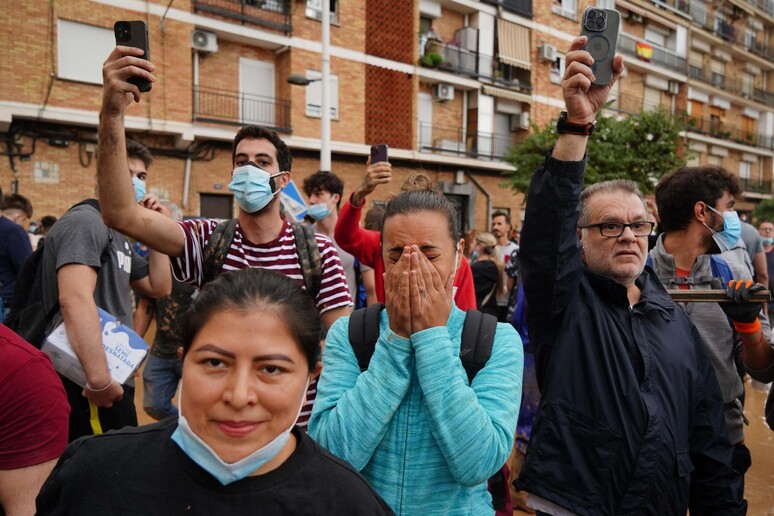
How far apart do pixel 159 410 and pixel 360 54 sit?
54.0 ft

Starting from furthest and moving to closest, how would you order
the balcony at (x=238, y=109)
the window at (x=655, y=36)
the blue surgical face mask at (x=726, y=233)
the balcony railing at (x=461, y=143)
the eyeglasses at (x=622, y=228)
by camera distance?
1. the window at (x=655, y=36)
2. the balcony railing at (x=461, y=143)
3. the balcony at (x=238, y=109)
4. the blue surgical face mask at (x=726, y=233)
5. the eyeglasses at (x=622, y=228)

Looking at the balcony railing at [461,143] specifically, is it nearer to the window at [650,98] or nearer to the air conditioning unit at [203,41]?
the air conditioning unit at [203,41]

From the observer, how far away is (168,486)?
1.29 metres

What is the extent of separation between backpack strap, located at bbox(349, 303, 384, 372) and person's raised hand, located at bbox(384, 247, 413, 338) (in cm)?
15

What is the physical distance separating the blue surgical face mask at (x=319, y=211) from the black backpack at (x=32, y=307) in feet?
6.95

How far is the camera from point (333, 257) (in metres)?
2.77

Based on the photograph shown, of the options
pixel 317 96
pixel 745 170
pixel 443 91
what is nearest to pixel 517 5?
pixel 443 91

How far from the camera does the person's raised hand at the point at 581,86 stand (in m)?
1.81

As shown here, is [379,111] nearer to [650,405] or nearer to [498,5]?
[498,5]

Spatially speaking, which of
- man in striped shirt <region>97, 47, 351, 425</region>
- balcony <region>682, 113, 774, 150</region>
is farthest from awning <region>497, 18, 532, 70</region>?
man in striped shirt <region>97, 47, 351, 425</region>

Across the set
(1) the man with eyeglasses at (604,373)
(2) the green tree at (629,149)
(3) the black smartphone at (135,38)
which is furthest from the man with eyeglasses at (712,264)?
(2) the green tree at (629,149)

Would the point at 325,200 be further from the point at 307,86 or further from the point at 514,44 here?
the point at 514,44

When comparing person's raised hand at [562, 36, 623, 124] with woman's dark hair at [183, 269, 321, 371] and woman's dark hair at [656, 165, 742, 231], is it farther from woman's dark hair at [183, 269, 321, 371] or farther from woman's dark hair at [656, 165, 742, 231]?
woman's dark hair at [656, 165, 742, 231]

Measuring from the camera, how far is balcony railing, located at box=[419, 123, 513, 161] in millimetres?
21562
